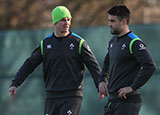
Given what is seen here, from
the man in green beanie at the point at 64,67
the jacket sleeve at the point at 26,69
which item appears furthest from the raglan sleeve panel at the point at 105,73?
the jacket sleeve at the point at 26,69

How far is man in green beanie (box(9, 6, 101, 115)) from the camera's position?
6.48m

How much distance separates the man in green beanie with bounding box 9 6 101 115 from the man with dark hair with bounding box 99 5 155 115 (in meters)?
0.56

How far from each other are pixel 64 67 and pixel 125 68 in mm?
1086

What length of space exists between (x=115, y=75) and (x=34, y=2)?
1275 centimetres

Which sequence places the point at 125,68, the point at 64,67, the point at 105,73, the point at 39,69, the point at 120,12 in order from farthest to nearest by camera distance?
the point at 39,69 < the point at 64,67 < the point at 105,73 < the point at 120,12 < the point at 125,68

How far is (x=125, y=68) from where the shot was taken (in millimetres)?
5781

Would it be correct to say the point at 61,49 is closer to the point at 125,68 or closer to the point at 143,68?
the point at 125,68

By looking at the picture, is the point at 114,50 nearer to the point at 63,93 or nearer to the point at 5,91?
the point at 63,93

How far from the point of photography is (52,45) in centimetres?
666

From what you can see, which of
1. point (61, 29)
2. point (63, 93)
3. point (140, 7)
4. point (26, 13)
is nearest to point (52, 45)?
point (61, 29)

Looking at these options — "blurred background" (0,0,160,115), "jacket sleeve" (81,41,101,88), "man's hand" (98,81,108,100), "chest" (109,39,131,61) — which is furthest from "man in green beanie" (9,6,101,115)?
"blurred background" (0,0,160,115)

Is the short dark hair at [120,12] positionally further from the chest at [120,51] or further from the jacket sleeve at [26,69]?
the jacket sleeve at [26,69]

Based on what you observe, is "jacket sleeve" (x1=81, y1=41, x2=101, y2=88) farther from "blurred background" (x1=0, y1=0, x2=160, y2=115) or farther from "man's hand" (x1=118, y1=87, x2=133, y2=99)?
"blurred background" (x1=0, y1=0, x2=160, y2=115)

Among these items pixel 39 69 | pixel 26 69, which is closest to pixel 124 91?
pixel 26 69
